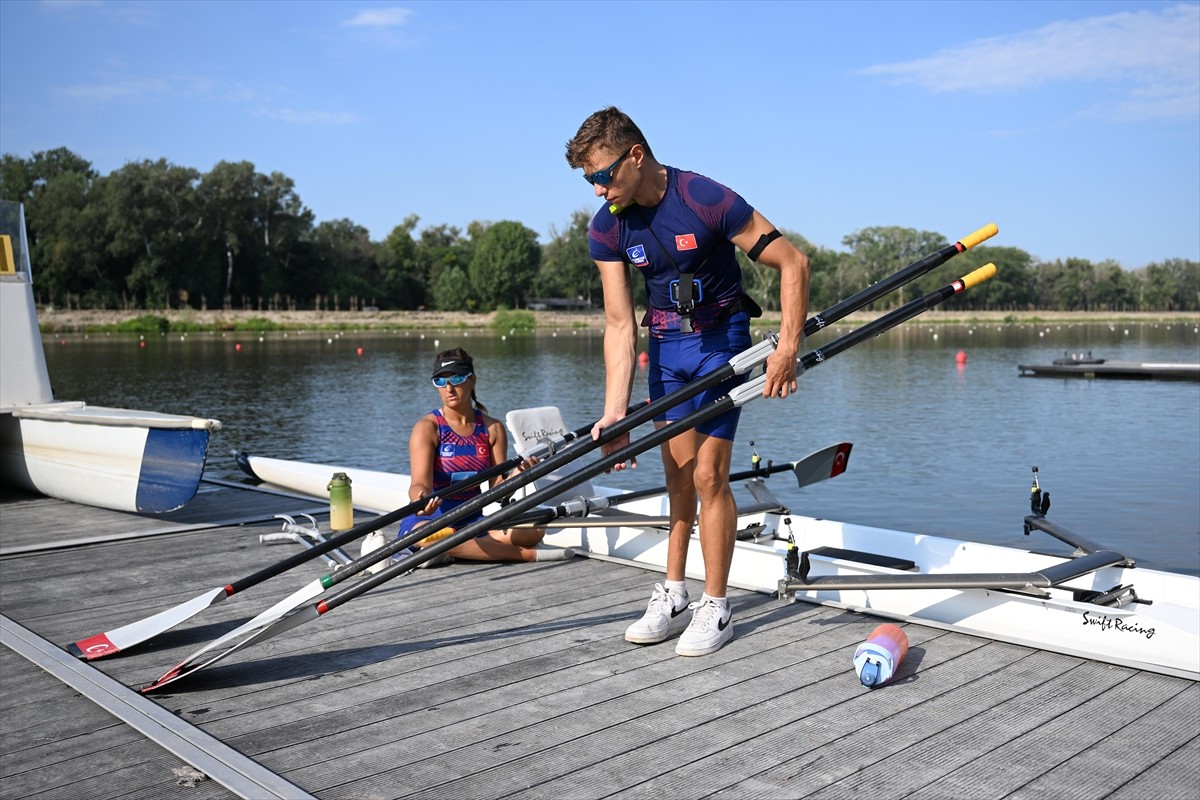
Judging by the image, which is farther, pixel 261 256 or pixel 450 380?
pixel 261 256

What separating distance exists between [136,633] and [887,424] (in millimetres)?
21328

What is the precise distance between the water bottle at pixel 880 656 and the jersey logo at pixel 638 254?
6.27 feet

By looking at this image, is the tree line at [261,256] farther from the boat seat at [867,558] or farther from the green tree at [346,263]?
the boat seat at [867,558]

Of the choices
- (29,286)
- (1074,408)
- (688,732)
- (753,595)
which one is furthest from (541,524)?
(1074,408)

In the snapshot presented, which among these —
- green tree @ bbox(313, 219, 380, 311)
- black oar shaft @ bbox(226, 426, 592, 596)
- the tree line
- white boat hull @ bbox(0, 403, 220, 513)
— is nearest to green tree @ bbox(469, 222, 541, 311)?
the tree line

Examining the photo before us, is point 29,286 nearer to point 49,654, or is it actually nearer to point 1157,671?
point 49,654

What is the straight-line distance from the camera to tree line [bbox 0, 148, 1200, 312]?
91.2m

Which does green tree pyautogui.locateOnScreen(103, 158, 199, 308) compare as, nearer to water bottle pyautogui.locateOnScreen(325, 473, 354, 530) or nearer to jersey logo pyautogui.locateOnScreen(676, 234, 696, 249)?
water bottle pyautogui.locateOnScreen(325, 473, 354, 530)

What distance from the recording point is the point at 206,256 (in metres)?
97.9

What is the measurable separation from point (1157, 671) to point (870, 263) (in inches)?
6633

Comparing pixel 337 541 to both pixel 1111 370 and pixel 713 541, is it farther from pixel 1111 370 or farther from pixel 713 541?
pixel 1111 370

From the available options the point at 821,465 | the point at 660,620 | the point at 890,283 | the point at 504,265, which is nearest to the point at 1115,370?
the point at 821,465

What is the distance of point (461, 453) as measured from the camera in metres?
6.67

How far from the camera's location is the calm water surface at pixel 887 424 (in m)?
14.4
